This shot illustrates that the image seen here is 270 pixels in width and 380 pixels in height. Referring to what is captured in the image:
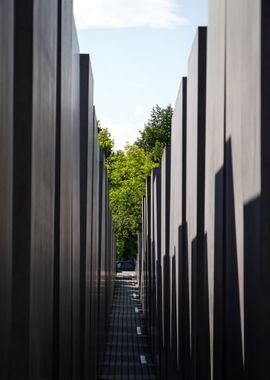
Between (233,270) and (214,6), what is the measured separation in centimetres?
321

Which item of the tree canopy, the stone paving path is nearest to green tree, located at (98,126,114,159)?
the tree canopy

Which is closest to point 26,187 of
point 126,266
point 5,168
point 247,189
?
point 5,168

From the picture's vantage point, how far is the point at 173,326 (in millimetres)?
14625

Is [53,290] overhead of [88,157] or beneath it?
beneath

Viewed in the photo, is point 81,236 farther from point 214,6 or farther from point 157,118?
point 157,118

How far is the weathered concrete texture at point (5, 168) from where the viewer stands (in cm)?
430

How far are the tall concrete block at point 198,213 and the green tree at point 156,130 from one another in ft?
236

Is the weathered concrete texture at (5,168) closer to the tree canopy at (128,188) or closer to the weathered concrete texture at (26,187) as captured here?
the weathered concrete texture at (26,187)

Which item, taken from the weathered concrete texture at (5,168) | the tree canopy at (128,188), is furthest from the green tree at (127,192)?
the weathered concrete texture at (5,168)

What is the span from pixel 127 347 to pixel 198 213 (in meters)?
17.9

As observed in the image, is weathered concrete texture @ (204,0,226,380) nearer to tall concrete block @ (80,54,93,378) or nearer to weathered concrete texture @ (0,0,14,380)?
tall concrete block @ (80,54,93,378)

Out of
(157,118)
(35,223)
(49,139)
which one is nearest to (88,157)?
(49,139)

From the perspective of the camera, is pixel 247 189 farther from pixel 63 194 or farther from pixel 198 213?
pixel 198 213

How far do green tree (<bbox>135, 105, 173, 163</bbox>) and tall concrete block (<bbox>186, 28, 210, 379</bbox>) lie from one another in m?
72.0
